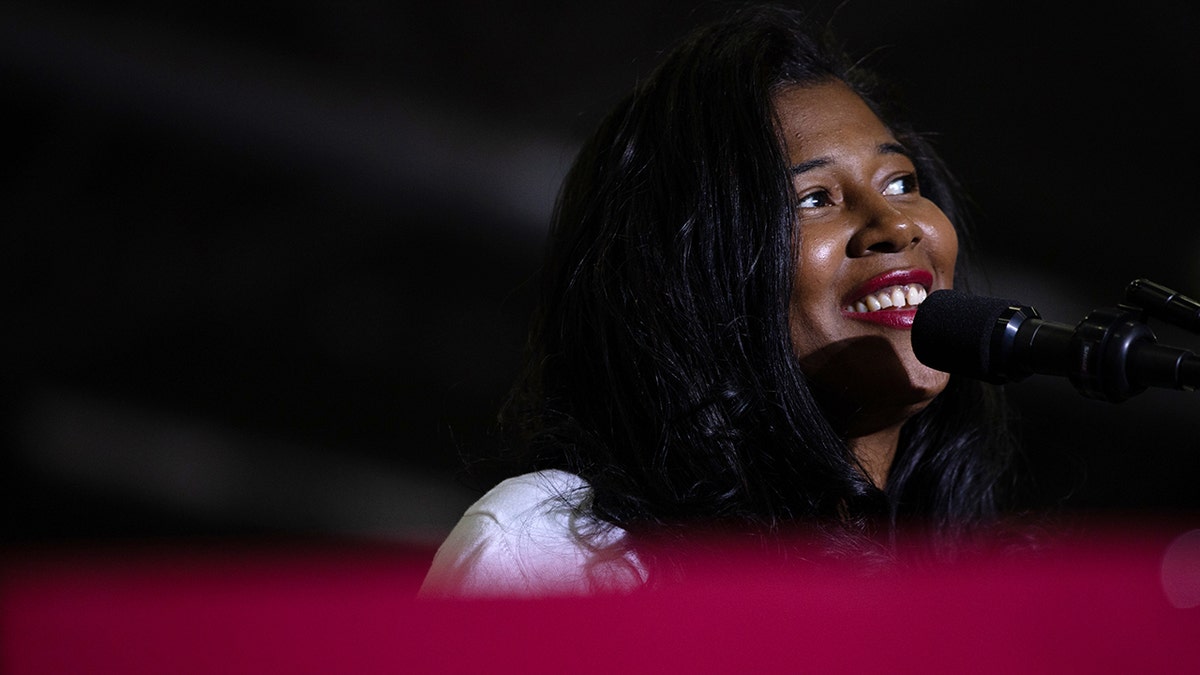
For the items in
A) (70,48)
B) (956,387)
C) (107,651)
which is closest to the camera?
(107,651)

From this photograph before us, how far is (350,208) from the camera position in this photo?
8.15ft

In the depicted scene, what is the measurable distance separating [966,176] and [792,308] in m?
1.38

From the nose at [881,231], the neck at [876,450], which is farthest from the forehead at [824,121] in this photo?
the neck at [876,450]

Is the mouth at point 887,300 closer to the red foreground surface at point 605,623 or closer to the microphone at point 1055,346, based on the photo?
the microphone at point 1055,346

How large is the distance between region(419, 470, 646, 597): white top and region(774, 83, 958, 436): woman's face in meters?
0.35

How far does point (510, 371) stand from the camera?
2654 mm

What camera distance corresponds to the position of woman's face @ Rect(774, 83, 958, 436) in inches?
58.9

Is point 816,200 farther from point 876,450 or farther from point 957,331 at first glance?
point 957,331

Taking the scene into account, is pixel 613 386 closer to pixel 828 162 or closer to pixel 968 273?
pixel 828 162

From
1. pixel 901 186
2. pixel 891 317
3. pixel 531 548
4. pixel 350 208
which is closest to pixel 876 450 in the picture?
pixel 891 317

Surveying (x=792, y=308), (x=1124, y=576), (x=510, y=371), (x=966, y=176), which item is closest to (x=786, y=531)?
(x=792, y=308)

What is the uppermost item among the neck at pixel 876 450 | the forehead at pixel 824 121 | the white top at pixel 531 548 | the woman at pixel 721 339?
the forehead at pixel 824 121

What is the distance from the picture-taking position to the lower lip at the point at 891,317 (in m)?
1.48

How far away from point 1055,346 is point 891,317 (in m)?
0.49
